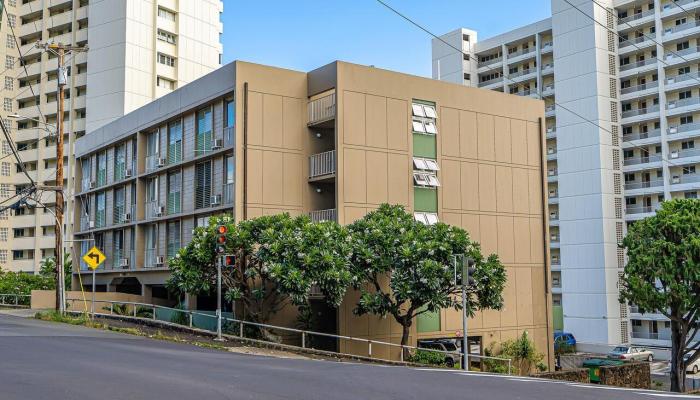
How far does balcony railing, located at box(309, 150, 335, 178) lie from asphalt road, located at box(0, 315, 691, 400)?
38.9 ft

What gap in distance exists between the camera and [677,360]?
3328 cm

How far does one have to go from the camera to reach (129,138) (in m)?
40.9

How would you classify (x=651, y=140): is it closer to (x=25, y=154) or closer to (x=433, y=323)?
(x=433, y=323)

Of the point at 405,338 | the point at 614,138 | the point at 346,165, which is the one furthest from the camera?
the point at 614,138

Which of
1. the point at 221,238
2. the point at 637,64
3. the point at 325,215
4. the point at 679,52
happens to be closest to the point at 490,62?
the point at 637,64

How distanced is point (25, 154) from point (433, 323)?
197ft

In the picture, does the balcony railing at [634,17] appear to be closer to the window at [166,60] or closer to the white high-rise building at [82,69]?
the white high-rise building at [82,69]

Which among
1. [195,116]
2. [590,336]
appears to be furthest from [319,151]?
[590,336]

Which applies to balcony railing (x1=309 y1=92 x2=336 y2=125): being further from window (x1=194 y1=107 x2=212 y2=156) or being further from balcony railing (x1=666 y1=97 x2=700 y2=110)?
balcony railing (x1=666 y1=97 x2=700 y2=110)

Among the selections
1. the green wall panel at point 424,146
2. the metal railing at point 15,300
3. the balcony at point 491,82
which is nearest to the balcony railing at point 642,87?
the balcony at point 491,82

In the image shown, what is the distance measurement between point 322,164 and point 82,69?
172 feet

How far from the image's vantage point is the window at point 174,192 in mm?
36000

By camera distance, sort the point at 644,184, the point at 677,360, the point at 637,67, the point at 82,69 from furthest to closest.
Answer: the point at 82,69 < the point at 637,67 < the point at 644,184 < the point at 677,360

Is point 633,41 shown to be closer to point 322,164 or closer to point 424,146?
point 424,146
